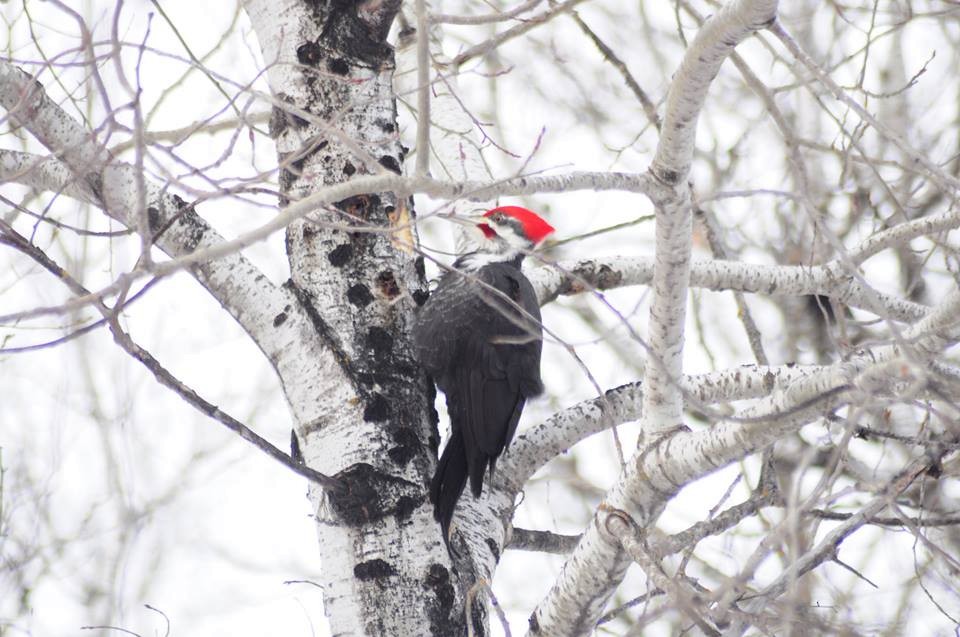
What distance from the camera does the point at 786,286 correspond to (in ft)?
11.4

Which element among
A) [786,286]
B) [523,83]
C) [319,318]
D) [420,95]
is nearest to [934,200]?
[523,83]

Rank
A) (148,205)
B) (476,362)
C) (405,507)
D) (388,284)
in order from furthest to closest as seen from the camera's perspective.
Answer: (476,362)
(388,284)
(148,205)
(405,507)

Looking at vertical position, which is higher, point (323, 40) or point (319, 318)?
point (323, 40)

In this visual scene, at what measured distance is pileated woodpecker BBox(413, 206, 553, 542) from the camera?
2.98m

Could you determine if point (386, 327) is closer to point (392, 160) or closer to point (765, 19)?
point (392, 160)

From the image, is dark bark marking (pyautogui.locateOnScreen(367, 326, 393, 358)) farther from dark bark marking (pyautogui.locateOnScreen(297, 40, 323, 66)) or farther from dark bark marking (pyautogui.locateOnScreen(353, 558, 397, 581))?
dark bark marking (pyautogui.locateOnScreen(297, 40, 323, 66))

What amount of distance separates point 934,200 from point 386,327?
504cm

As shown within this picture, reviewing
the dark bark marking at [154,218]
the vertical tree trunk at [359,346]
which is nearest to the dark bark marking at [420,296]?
the vertical tree trunk at [359,346]

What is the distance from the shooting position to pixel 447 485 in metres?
2.86

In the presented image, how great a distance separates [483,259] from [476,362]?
568 mm

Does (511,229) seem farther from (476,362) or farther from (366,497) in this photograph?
(366,497)

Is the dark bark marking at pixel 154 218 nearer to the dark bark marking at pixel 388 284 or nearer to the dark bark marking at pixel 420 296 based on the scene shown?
the dark bark marking at pixel 388 284

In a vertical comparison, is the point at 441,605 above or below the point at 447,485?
below

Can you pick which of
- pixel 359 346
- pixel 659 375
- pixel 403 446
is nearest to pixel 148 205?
pixel 359 346
